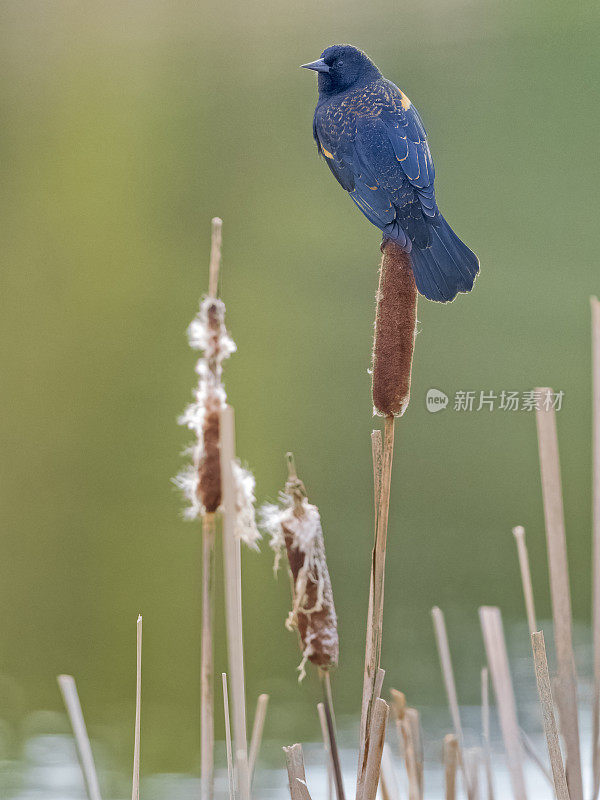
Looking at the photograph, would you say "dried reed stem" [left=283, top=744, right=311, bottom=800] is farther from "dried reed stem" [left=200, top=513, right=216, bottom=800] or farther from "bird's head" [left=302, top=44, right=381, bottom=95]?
"bird's head" [left=302, top=44, right=381, bottom=95]

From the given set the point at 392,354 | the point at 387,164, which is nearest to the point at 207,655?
the point at 392,354

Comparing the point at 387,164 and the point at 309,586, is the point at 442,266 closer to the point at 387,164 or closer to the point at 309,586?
the point at 387,164

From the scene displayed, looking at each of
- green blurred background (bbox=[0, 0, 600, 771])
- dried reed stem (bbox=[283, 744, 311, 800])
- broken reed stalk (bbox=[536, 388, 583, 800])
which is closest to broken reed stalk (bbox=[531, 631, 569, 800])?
broken reed stalk (bbox=[536, 388, 583, 800])

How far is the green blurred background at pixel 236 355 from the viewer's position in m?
1.37

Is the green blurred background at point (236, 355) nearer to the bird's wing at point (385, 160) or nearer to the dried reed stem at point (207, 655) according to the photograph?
the bird's wing at point (385, 160)

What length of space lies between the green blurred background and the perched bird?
786mm

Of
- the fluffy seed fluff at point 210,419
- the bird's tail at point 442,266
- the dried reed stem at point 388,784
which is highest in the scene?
the bird's tail at point 442,266

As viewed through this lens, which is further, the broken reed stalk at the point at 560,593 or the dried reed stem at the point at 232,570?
the broken reed stalk at the point at 560,593

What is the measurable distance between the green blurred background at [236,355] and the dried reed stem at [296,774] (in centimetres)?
90

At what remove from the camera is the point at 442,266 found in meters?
0.50

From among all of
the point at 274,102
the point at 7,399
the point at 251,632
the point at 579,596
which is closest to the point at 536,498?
the point at 579,596

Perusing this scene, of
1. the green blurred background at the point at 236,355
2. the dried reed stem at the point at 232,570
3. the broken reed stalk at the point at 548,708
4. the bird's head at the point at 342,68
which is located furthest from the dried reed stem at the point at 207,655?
the green blurred background at the point at 236,355

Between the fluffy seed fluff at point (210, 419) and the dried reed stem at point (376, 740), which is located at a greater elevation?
the fluffy seed fluff at point (210, 419)

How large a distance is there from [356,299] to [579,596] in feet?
2.08
